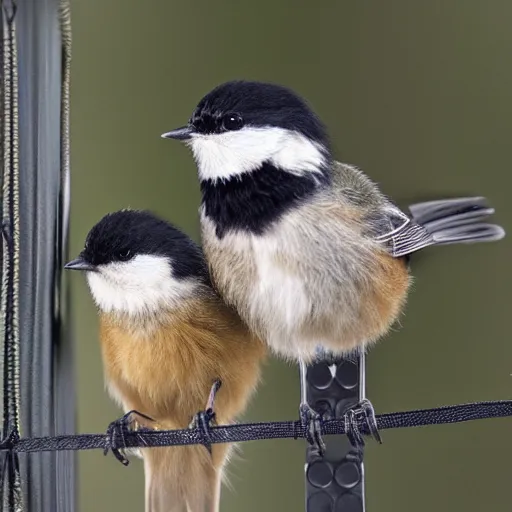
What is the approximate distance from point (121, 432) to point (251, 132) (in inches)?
12.9

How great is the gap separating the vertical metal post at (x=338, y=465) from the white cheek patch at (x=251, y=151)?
0.70 feet

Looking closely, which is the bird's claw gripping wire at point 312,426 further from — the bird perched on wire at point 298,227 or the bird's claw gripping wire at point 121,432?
the bird's claw gripping wire at point 121,432

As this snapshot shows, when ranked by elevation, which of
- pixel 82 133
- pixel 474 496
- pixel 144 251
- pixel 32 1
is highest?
pixel 32 1

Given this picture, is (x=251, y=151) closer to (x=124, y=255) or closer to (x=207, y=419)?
(x=124, y=255)

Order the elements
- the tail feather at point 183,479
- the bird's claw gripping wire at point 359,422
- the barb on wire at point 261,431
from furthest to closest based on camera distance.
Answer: the tail feather at point 183,479 < the bird's claw gripping wire at point 359,422 < the barb on wire at point 261,431

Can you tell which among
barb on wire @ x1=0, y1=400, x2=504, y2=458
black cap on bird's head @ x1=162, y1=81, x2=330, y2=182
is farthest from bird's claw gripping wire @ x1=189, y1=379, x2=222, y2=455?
black cap on bird's head @ x1=162, y1=81, x2=330, y2=182

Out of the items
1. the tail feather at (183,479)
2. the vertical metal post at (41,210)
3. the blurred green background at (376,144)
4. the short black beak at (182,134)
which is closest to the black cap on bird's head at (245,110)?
the short black beak at (182,134)

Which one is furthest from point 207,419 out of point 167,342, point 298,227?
point 298,227

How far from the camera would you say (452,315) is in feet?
2.66

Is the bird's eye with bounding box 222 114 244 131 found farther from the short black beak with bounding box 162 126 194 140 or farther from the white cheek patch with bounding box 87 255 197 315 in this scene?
the white cheek patch with bounding box 87 255 197 315

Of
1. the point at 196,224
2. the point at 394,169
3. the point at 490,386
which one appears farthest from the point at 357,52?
the point at 490,386

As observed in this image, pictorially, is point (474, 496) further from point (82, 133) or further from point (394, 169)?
point (82, 133)

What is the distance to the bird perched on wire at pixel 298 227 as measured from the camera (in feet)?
2.08

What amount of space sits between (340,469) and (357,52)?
0.40m
